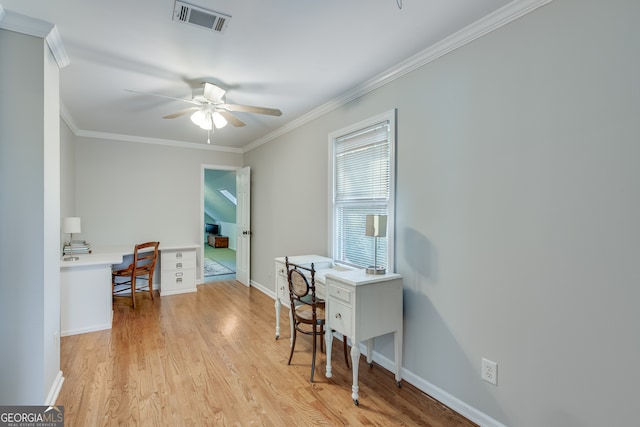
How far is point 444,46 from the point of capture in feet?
7.04

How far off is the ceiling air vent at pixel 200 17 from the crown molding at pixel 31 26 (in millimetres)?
857

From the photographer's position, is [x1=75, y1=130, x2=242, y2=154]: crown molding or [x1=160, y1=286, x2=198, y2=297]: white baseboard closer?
[x1=75, y1=130, x2=242, y2=154]: crown molding

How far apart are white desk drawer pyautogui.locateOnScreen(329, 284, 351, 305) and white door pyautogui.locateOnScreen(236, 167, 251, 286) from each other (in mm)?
3222

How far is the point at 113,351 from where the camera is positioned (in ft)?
9.66

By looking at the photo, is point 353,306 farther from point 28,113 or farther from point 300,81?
point 28,113

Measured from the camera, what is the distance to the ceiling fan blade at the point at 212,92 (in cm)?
→ 271

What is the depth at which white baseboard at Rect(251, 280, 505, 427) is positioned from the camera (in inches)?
75.4

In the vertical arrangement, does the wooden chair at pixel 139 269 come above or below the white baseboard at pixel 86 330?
above

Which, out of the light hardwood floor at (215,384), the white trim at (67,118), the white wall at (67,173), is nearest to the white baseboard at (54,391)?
the light hardwood floor at (215,384)

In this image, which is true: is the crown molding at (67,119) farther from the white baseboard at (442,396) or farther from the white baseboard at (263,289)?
Answer: the white baseboard at (442,396)

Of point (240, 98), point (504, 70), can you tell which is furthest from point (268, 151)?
point (504, 70)

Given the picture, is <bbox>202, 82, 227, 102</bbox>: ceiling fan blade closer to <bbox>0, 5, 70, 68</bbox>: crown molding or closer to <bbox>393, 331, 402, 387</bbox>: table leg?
<bbox>0, 5, 70, 68</bbox>: crown molding

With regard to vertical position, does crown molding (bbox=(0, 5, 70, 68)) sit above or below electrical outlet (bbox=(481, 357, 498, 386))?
above

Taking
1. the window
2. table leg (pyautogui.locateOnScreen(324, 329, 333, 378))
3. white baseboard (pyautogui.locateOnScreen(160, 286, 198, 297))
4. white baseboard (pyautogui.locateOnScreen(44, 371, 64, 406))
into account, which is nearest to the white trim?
white baseboard (pyautogui.locateOnScreen(160, 286, 198, 297))
